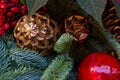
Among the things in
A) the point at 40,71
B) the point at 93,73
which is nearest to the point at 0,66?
the point at 40,71

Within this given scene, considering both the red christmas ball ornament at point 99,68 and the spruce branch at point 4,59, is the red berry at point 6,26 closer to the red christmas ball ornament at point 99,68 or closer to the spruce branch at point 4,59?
the spruce branch at point 4,59

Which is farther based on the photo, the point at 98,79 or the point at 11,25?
the point at 11,25

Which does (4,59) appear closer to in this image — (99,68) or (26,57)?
(26,57)

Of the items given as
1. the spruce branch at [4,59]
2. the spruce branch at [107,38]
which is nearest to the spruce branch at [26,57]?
the spruce branch at [4,59]

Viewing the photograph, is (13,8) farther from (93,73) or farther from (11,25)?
(93,73)

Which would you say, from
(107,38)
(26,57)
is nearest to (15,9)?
(26,57)

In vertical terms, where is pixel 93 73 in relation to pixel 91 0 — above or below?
below
